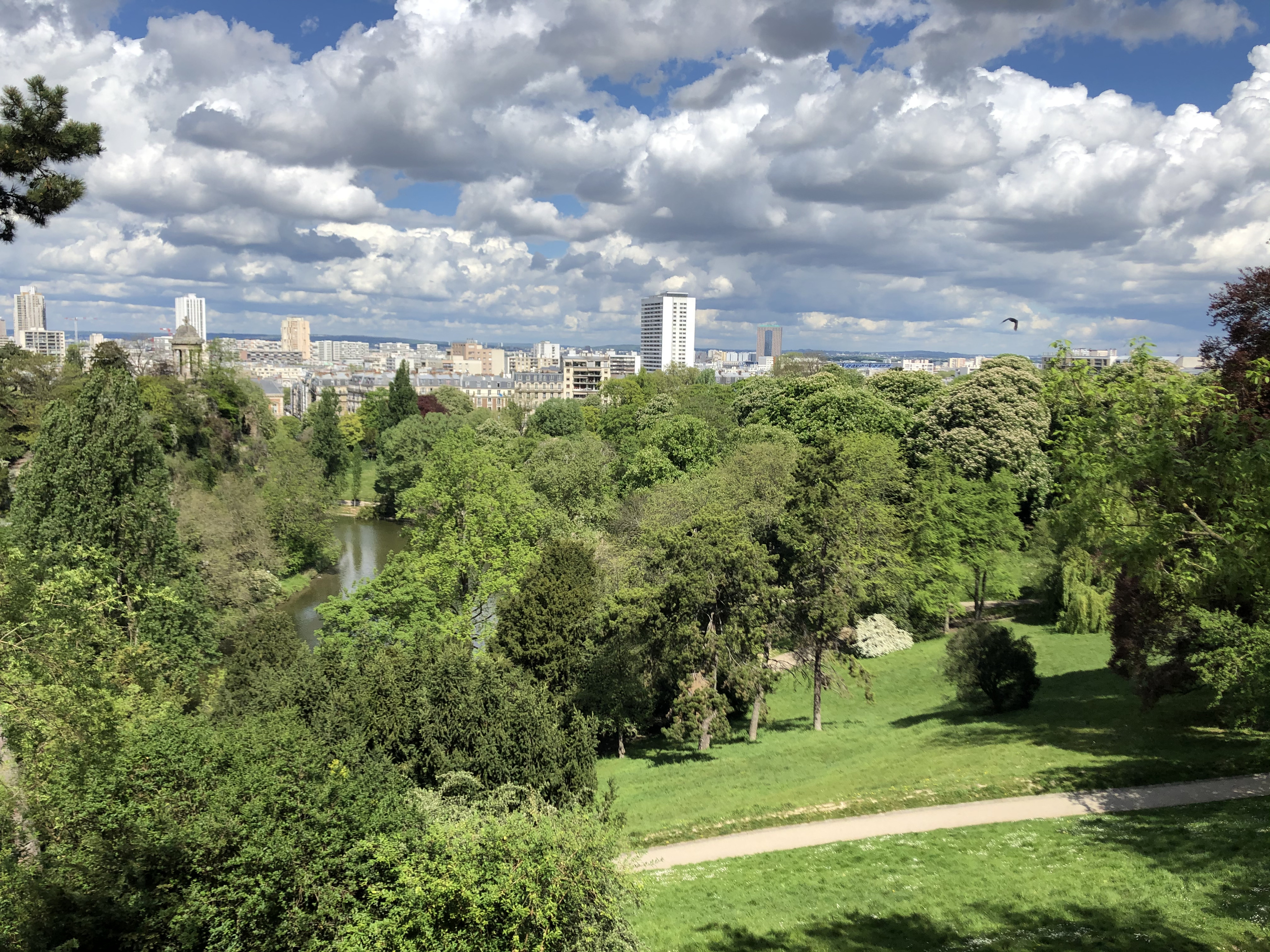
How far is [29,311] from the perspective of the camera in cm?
16338

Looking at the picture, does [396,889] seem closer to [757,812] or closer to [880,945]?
[880,945]

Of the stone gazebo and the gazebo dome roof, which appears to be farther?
the gazebo dome roof

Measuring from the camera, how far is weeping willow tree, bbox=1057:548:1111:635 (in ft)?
91.3

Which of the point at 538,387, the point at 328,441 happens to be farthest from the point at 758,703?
the point at 538,387

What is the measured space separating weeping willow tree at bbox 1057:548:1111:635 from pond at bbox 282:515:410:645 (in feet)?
79.8

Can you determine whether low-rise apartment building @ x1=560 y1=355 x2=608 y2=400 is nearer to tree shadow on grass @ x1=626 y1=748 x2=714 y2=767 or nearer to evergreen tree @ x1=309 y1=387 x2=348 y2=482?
evergreen tree @ x1=309 y1=387 x2=348 y2=482

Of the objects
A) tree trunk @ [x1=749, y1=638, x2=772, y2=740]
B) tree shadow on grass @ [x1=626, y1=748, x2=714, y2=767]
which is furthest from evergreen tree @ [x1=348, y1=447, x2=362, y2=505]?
tree trunk @ [x1=749, y1=638, x2=772, y2=740]

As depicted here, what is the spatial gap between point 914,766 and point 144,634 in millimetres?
22576

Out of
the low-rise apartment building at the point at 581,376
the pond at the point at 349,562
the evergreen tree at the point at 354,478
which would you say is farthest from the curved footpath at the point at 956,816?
the low-rise apartment building at the point at 581,376

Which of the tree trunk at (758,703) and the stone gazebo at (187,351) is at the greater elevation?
the stone gazebo at (187,351)

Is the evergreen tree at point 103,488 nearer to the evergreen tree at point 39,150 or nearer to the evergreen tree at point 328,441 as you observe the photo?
the evergreen tree at point 39,150

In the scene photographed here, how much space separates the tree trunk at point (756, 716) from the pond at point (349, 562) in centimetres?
1374

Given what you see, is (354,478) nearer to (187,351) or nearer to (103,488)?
(187,351)

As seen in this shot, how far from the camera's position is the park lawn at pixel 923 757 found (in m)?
15.6
